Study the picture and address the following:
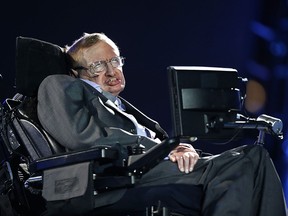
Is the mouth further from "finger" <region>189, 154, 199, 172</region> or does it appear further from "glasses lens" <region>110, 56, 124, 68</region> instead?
"finger" <region>189, 154, 199, 172</region>

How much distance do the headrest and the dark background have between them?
1.03 meters

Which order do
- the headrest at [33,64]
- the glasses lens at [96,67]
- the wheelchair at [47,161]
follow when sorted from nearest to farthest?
1. the wheelchair at [47,161]
2. the headrest at [33,64]
3. the glasses lens at [96,67]

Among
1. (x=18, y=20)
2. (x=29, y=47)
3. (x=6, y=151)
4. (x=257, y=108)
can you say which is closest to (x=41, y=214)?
(x=6, y=151)

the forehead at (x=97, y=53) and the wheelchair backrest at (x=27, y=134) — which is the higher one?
the forehead at (x=97, y=53)

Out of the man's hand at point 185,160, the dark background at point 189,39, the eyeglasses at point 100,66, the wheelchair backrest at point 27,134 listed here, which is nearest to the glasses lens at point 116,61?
the eyeglasses at point 100,66

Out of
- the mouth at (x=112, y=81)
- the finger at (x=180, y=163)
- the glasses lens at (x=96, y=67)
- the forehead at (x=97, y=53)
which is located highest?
Answer: the forehead at (x=97, y=53)

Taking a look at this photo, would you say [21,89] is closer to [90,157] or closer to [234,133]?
[90,157]

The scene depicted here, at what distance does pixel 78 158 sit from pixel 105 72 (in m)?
0.80

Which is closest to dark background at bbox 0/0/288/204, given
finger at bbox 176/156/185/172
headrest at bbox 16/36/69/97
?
headrest at bbox 16/36/69/97

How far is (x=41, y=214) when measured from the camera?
261cm

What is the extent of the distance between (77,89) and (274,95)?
75.2 inches

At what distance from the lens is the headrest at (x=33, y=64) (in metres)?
2.79

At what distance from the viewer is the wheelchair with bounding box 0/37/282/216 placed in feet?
7.49

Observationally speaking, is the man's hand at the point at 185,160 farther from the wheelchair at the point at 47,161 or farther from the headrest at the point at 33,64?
the headrest at the point at 33,64
